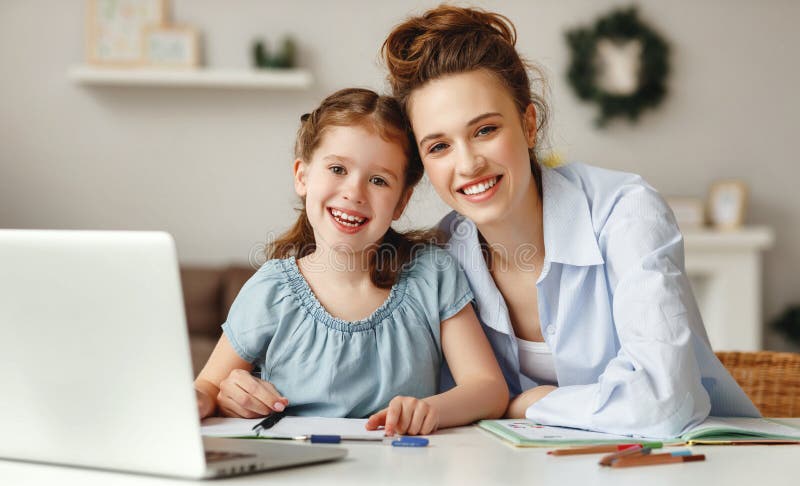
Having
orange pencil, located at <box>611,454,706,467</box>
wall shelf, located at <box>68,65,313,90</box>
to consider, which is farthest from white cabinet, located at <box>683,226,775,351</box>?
orange pencil, located at <box>611,454,706,467</box>

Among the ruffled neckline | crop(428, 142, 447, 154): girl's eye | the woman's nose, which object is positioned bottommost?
the ruffled neckline

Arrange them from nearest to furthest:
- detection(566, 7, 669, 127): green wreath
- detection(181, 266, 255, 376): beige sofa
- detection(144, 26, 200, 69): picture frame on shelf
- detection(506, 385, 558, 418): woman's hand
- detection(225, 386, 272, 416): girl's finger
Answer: detection(225, 386, 272, 416): girl's finger, detection(506, 385, 558, 418): woman's hand, detection(181, 266, 255, 376): beige sofa, detection(144, 26, 200, 69): picture frame on shelf, detection(566, 7, 669, 127): green wreath

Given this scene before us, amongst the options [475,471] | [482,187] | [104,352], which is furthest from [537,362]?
[104,352]

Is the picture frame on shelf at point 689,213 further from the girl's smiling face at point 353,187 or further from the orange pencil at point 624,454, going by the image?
the orange pencil at point 624,454

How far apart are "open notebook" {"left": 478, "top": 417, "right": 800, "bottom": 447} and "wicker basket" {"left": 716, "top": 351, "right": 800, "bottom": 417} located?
72 centimetres

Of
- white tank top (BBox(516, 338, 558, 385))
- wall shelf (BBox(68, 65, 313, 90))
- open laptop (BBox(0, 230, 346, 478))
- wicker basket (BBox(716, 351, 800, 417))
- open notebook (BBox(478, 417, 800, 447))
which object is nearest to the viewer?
open laptop (BBox(0, 230, 346, 478))

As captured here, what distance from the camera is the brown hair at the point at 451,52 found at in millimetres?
1563

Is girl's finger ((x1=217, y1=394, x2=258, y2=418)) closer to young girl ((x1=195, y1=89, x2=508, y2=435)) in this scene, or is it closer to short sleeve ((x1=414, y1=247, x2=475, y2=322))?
young girl ((x1=195, y1=89, x2=508, y2=435))

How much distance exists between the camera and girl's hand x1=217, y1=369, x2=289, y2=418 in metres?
1.33

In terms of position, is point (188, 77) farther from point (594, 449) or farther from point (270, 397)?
point (594, 449)

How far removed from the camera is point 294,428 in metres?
1.22

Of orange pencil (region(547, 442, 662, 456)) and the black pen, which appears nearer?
orange pencil (region(547, 442, 662, 456))

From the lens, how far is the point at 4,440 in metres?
0.96

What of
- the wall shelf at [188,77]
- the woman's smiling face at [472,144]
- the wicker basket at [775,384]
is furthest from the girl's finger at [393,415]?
the wall shelf at [188,77]
